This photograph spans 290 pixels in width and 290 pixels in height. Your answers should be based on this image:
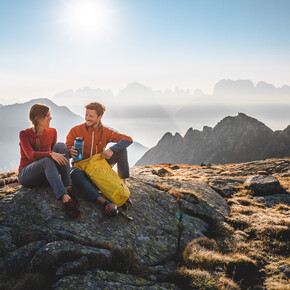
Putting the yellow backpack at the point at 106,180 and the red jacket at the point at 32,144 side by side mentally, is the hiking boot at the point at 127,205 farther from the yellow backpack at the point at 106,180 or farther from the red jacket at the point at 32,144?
the red jacket at the point at 32,144

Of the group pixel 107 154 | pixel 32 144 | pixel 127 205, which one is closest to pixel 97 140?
pixel 107 154

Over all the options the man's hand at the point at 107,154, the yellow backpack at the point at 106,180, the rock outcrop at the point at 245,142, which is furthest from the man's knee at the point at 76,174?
the rock outcrop at the point at 245,142

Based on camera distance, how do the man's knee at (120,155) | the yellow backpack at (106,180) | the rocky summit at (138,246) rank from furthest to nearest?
1. the man's knee at (120,155)
2. the yellow backpack at (106,180)
3. the rocky summit at (138,246)

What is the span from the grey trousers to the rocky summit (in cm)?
39

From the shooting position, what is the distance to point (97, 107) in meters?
9.16

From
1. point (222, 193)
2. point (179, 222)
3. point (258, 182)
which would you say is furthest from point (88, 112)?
point (258, 182)

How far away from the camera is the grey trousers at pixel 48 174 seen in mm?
7127

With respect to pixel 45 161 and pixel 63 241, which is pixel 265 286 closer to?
pixel 63 241

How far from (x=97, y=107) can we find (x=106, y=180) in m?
3.11

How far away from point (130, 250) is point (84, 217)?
183 cm

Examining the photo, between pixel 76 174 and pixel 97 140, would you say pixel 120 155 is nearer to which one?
pixel 97 140

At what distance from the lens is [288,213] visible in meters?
12.4

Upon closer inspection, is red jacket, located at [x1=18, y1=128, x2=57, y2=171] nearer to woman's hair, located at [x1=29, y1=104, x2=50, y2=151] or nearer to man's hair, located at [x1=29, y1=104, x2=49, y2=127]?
woman's hair, located at [x1=29, y1=104, x2=50, y2=151]

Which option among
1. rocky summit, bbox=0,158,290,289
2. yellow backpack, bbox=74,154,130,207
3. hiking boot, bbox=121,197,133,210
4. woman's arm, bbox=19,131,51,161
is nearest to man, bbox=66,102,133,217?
yellow backpack, bbox=74,154,130,207
